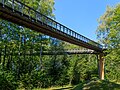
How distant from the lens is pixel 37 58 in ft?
115

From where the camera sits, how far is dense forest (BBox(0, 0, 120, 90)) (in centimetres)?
2270

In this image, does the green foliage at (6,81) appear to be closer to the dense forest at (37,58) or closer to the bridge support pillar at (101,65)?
the dense forest at (37,58)

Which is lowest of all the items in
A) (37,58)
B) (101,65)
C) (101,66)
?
(101,66)

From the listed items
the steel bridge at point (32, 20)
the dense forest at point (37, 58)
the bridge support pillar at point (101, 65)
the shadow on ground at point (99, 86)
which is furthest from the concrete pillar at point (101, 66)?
the shadow on ground at point (99, 86)

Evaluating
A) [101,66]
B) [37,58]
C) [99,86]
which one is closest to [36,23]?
[99,86]

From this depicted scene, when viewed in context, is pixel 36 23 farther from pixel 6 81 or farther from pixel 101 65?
pixel 101 65

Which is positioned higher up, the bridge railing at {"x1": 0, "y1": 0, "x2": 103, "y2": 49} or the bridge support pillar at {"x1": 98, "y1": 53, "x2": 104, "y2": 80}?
the bridge railing at {"x1": 0, "y1": 0, "x2": 103, "y2": 49}

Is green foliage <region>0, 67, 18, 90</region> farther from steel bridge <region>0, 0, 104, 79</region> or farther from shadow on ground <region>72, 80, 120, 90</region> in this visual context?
shadow on ground <region>72, 80, 120, 90</region>

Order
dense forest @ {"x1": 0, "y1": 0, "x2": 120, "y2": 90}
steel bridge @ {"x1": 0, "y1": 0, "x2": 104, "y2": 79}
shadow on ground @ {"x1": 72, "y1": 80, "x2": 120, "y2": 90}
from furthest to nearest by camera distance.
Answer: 1. dense forest @ {"x1": 0, "y1": 0, "x2": 120, "y2": 90}
2. steel bridge @ {"x1": 0, "y1": 0, "x2": 104, "y2": 79}
3. shadow on ground @ {"x1": 72, "y1": 80, "x2": 120, "y2": 90}

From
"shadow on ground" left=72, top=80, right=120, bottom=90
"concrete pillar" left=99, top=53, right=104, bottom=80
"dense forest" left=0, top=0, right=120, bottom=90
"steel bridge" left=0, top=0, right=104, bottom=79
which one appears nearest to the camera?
"shadow on ground" left=72, top=80, right=120, bottom=90

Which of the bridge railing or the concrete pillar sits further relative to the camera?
the concrete pillar

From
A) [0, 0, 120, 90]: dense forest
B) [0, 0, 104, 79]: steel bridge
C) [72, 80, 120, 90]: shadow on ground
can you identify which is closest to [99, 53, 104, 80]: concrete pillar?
[0, 0, 120, 90]: dense forest

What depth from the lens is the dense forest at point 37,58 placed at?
74.5 ft

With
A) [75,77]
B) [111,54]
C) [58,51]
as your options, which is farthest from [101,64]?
[111,54]
